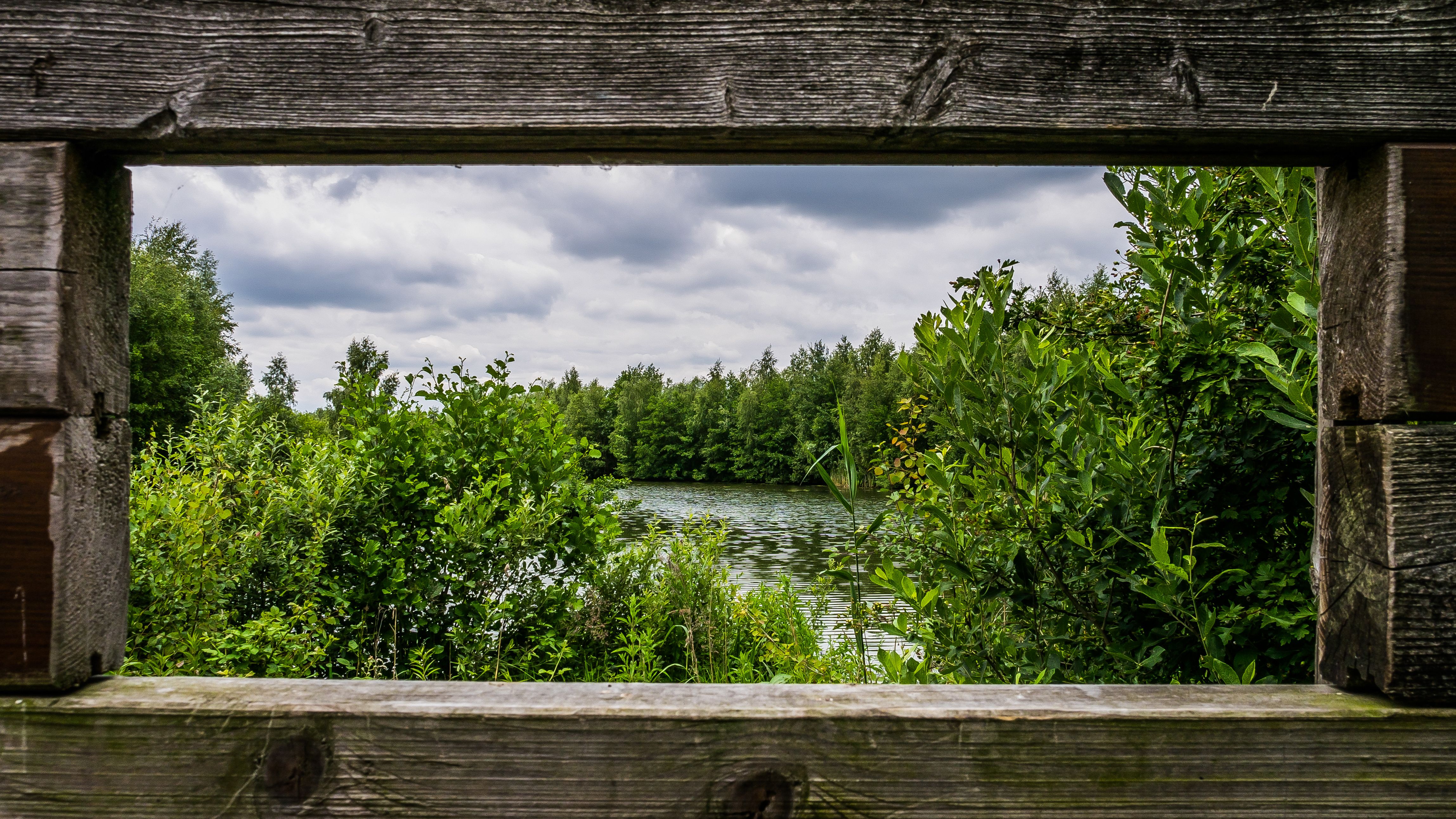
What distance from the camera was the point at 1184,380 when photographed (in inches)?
79.9

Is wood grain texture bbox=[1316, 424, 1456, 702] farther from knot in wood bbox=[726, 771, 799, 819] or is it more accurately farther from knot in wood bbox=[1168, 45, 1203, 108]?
knot in wood bbox=[726, 771, 799, 819]

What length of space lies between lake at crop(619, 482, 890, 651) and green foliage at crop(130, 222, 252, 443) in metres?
14.5

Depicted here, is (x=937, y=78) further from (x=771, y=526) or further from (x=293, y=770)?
(x=771, y=526)

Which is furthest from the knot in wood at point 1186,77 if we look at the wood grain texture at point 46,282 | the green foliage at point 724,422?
the green foliage at point 724,422

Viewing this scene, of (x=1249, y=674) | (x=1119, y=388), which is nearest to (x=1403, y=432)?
(x=1249, y=674)

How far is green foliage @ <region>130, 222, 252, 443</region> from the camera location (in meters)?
25.8

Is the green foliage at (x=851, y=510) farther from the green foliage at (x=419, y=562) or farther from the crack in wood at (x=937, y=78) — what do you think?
the crack in wood at (x=937, y=78)

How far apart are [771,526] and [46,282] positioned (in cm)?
1406

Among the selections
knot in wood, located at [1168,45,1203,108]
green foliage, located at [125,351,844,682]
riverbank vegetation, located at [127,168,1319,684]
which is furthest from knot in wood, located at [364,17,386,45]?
green foliage, located at [125,351,844,682]

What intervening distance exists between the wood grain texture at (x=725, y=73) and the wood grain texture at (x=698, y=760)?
2.45ft

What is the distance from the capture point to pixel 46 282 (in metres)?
0.97

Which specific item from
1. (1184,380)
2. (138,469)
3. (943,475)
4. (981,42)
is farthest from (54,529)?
(138,469)

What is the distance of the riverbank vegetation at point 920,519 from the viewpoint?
2.01 meters

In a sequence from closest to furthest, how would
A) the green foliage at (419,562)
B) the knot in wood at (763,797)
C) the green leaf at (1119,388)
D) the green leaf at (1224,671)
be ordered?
the knot in wood at (763,797), the green leaf at (1224,671), the green leaf at (1119,388), the green foliage at (419,562)
